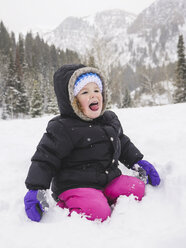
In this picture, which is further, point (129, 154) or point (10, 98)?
point (10, 98)

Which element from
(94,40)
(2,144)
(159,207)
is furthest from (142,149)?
(94,40)

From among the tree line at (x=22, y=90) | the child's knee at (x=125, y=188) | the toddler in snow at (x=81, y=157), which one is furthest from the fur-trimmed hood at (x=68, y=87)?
the tree line at (x=22, y=90)

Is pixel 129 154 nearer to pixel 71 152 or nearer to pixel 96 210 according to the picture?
pixel 71 152

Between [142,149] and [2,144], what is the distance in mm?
2166

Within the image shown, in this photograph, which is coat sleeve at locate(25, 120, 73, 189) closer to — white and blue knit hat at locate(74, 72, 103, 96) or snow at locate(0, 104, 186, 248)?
snow at locate(0, 104, 186, 248)

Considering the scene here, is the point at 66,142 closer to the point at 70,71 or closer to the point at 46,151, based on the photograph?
the point at 46,151

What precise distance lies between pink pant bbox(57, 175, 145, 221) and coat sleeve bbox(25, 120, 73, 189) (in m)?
0.23

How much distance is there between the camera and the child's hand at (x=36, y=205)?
149cm

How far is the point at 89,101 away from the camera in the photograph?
192cm

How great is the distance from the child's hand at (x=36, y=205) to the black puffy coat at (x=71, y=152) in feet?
0.24

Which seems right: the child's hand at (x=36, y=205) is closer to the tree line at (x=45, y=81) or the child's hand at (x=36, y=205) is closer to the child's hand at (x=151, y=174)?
the child's hand at (x=151, y=174)

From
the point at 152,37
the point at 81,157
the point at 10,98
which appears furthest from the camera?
the point at 152,37

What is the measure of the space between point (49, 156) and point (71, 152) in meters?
0.22

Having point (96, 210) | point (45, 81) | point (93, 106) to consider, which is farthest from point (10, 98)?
point (96, 210)
